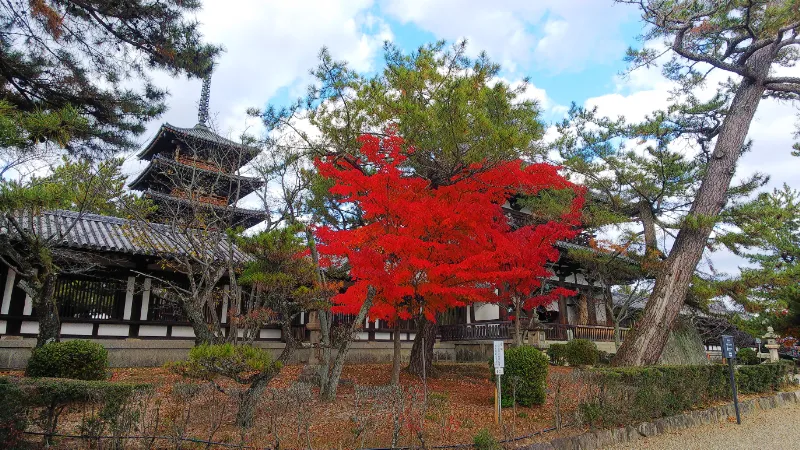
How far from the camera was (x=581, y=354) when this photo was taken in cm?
1608

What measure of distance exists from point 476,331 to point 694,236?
9.07 meters

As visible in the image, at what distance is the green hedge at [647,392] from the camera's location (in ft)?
27.1

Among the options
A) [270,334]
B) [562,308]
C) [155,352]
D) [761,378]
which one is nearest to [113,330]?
Result: [155,352]

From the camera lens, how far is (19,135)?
194 inches

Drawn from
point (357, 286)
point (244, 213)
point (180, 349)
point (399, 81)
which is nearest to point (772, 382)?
point (357, 286)

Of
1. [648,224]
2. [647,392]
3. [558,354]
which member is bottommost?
[647,392]

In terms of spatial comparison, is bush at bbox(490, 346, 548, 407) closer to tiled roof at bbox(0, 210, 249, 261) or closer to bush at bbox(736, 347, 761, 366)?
tiled roof at bbox(0, 210, 249, 261)

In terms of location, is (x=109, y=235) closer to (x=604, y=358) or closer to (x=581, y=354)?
(x=581, y=354)

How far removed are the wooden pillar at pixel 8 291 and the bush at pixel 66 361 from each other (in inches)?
148

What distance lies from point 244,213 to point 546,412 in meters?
16.6

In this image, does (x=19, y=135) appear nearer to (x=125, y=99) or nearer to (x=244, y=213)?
(x=125, y=99)

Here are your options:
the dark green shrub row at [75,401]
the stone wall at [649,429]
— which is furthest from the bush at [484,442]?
the dark green shrub row at [75,401]

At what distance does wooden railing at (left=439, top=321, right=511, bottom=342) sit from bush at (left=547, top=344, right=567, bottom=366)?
1615 millimetres

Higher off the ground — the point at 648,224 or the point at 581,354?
the point at 648,224
